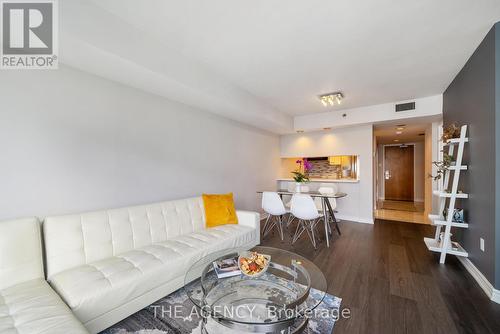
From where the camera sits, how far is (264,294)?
5.50ft

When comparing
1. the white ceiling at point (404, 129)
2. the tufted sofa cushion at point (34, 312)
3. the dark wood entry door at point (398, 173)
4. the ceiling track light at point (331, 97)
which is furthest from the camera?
the dark wood entry door at point (398, 173)

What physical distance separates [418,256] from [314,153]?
3.05m

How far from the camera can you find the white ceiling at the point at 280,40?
1.72 m

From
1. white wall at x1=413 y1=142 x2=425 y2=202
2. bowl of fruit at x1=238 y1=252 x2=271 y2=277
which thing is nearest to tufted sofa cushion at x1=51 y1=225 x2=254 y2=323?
bowl of fruit at x1=238 y1=252 x2=271 y2=277

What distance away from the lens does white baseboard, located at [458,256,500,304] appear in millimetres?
1871

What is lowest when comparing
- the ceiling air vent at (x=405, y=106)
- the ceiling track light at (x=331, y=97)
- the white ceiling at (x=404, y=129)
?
the white ceiling at (x=404, y=129)

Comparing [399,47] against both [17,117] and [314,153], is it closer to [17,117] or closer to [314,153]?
[314,153]

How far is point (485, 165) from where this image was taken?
2.09m

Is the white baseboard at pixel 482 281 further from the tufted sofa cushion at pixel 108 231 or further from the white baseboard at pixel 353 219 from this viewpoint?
the tufted sofa cushion at pixel 108 231

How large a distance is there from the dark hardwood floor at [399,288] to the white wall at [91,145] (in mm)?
2032

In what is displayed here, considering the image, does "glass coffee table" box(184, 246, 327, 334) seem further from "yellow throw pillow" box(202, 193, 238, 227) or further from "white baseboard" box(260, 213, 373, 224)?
"white baseboard" box(260, 213, 373, 224)

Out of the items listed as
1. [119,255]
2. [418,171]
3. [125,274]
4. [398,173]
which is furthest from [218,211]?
[418,171]

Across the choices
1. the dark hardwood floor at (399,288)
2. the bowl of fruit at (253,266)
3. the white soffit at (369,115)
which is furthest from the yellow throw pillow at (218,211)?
the white soffit at (369,115)

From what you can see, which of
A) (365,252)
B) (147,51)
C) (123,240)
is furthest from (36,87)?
(365,252)
